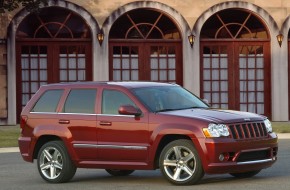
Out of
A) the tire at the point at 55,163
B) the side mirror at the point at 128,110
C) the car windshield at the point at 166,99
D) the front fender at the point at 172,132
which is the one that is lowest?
the tire at the point at 55,163

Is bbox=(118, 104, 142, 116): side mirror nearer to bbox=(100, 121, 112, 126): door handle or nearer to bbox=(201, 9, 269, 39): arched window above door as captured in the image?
bbox=(100, 121, 112, 126): door handle

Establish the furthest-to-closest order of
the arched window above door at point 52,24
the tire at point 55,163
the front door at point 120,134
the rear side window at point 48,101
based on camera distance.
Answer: the arched window above door at point 52,24 → the rear side window at point 48,101 → the tire at point 55,163 → the front door at point 120,134

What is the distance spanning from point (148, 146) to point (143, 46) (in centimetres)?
1900

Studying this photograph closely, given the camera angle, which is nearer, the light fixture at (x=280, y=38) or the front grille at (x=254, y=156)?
the front grille at (x=254, y=156)

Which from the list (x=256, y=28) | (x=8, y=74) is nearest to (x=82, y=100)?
(x=8, y=74)

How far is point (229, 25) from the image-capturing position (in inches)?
1309

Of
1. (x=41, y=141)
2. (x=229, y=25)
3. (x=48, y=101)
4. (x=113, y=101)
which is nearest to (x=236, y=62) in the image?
(x=229, y=25)

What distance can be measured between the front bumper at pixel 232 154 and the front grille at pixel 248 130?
0.08 m

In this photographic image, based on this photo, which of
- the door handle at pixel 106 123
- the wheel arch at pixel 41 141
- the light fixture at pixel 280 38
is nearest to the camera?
the door handle at pixel 106 123

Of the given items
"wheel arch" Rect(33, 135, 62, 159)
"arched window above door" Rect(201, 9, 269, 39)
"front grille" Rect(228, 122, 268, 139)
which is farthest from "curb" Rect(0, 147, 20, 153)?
"arched window above door" Rect(201, 9, 269, 39)

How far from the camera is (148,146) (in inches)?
551

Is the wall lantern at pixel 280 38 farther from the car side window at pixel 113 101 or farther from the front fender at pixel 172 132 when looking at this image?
the front fender at pixel 172 132

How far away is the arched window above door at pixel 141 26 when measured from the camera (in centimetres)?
3275

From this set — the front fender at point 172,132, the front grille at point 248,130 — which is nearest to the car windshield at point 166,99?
the front fender at point 172,132
